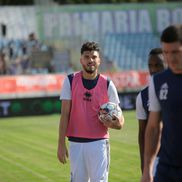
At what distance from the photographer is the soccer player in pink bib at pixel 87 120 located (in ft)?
27.6

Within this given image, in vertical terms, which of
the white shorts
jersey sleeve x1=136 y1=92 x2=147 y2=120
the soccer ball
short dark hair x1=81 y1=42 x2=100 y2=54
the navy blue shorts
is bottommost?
the white shorts

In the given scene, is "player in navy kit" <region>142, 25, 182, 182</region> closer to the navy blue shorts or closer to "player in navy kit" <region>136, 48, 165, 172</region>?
the navy blue shorts

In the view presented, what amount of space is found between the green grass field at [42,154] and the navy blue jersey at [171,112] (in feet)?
24.5

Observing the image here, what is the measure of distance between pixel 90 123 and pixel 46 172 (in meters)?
6.15

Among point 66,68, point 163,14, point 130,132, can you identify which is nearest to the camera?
point 130,132

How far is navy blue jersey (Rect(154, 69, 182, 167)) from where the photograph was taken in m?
5.68

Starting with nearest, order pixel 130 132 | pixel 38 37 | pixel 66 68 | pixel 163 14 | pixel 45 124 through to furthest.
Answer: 1. pixel 130 132
2. pixel 45 124
3. pixel 66 68
4. pixel 38 37
5. pixel 163 14

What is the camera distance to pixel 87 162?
27.6 ft

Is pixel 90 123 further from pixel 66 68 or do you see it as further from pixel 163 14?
pixel 163 14

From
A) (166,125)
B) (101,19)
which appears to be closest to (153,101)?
(166,125)

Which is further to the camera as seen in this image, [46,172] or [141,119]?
[46,172]

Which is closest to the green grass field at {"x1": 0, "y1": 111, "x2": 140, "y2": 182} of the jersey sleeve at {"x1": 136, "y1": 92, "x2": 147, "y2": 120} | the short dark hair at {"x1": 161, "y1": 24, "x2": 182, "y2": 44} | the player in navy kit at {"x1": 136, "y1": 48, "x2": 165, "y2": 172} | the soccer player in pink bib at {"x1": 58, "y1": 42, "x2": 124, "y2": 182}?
the soccer player in pink bib at {"x1": 58, "y1": 42, "x2": 124, "y2": 182}

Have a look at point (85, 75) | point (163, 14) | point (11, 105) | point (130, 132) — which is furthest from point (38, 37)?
point (85, 75)

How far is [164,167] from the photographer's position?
5.93 meters
